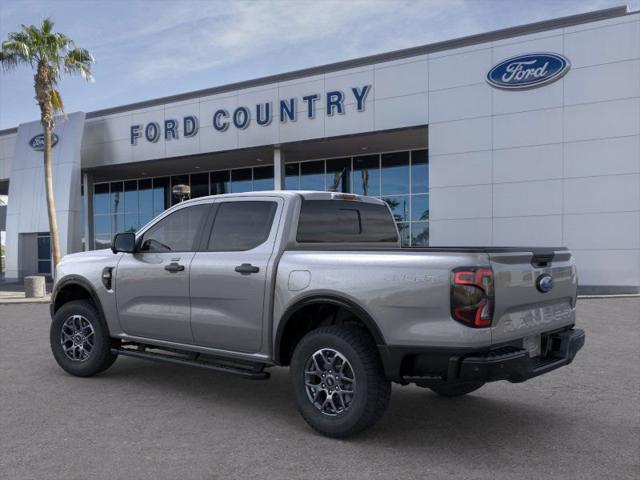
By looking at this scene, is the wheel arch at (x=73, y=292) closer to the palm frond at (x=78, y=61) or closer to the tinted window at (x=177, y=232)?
the tinted window at (x=177, y=232)

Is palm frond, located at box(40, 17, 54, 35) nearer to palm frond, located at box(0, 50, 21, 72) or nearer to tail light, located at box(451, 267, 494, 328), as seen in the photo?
palm frond, located at box(0, 50, 21, 72)

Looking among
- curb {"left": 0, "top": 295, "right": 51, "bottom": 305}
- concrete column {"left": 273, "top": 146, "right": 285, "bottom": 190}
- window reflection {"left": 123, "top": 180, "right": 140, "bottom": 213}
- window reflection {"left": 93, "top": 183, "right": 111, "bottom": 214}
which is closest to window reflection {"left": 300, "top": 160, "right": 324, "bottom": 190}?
concrete column {"left": 273, "top": 146, "right": 285, "bottom": 190}

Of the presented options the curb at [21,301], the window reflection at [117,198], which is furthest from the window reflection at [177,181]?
the curb at [21,301]

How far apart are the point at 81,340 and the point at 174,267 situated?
1747 mm

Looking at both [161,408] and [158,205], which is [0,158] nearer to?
[158,205]

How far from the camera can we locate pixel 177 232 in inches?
218

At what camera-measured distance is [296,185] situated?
24875 millimetres

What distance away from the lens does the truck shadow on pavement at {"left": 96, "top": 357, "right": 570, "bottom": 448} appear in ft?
13.9

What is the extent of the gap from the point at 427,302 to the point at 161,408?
2.70m

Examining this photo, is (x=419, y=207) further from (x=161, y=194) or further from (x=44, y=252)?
(x=44, y=252)

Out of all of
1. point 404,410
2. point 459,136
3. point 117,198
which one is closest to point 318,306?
point 404,410

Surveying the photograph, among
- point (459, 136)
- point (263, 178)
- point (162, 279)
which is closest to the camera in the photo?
point (162, 279)

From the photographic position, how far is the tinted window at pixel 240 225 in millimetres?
4891

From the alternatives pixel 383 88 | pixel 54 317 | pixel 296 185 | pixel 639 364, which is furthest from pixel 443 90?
pixel 54 317
